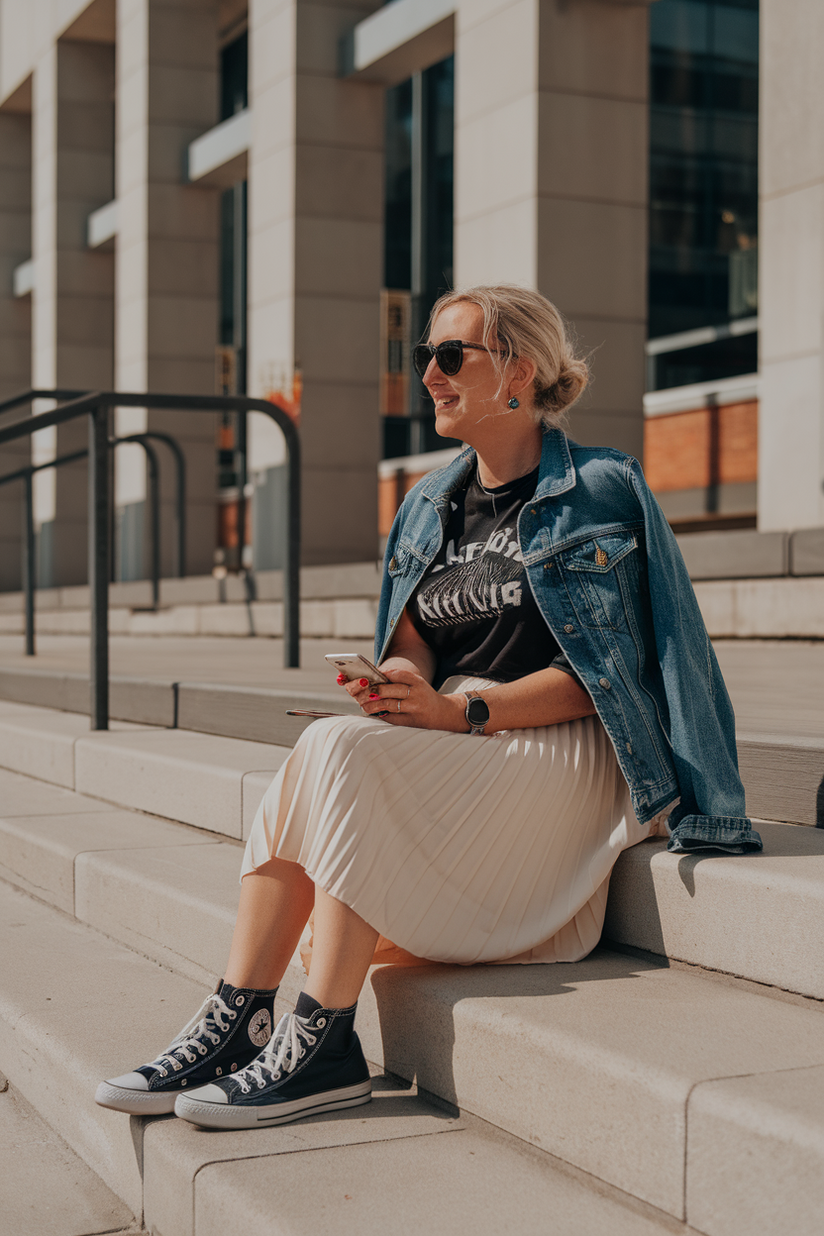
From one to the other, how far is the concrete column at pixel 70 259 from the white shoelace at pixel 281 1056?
1954cm

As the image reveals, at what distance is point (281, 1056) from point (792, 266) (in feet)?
24.4

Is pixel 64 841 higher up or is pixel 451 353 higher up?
pixel 451 353

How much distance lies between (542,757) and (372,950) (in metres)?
0.48

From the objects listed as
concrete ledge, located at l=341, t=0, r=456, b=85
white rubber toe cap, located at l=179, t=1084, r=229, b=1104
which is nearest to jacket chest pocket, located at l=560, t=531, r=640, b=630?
white rubber toe cap, located at l=179, t=1084, r=229, b=1104

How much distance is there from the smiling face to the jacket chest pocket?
0.40 m

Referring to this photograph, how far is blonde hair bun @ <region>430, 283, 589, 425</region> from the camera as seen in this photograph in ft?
9.59

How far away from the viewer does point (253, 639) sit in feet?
36.1

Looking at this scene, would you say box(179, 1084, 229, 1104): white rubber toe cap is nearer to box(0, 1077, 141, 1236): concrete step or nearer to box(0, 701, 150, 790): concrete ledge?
box(0, 1077, 141, 1236): concrete step

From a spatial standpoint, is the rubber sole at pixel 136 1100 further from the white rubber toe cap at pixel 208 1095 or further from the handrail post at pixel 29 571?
the handrail post at pixel 29 571

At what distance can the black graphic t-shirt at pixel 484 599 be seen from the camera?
2840 mm

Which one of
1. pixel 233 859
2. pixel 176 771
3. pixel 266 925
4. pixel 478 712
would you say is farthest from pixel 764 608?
pixel 266 925

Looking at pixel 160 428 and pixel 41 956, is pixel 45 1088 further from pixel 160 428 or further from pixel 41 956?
pixel 160 428

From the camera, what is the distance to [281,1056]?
2406mm

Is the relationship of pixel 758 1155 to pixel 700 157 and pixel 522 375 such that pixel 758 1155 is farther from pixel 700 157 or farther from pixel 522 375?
pixel 700 157
